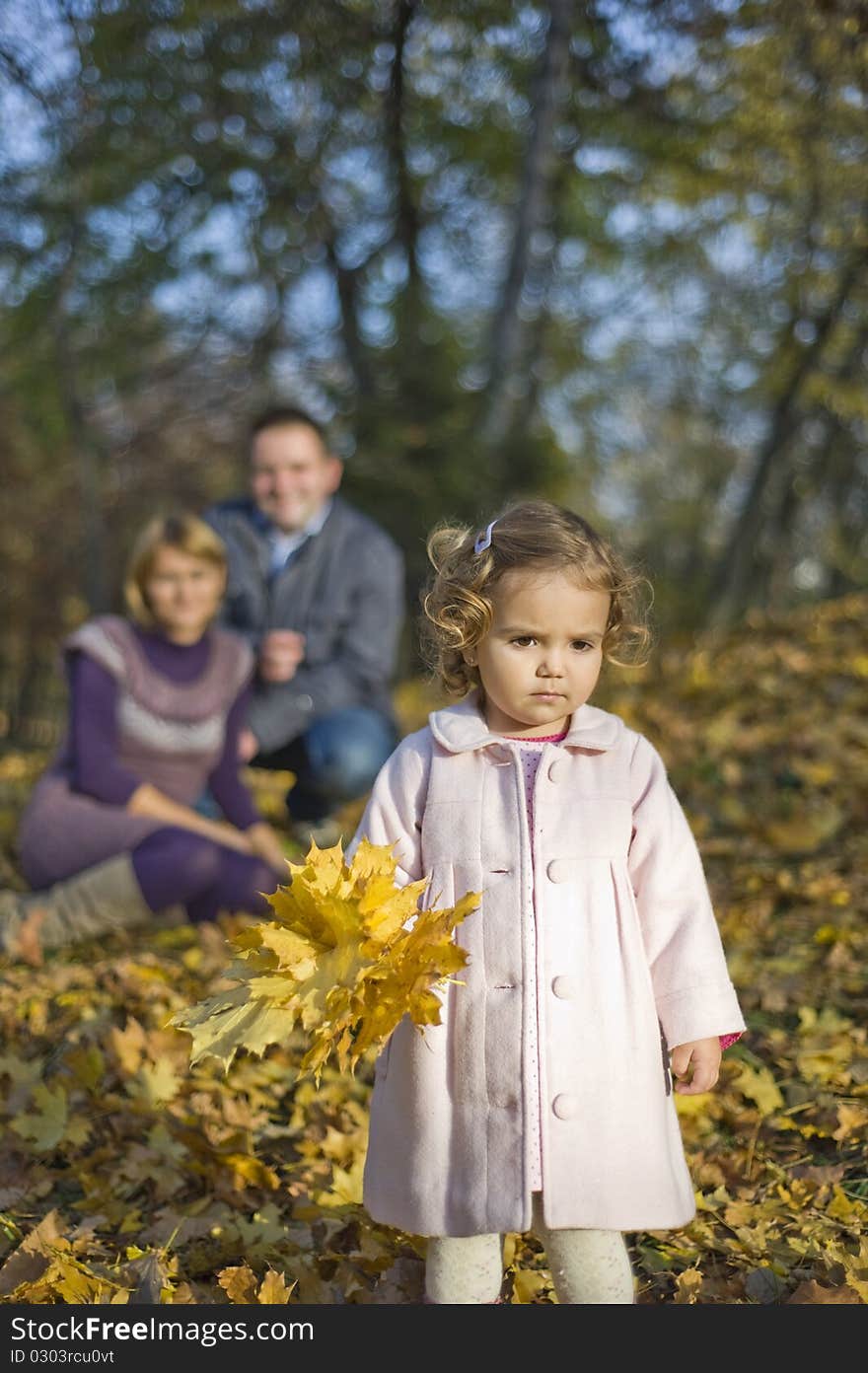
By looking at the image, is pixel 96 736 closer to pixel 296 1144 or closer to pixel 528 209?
pixel 296 1144

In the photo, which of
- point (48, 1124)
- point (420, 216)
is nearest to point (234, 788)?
point (48, 1124)

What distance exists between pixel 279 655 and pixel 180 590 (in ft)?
2.46

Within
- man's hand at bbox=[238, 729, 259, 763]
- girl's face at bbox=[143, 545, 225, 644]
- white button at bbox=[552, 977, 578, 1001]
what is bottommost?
white button at bbox=[552, 977, 578, 1001]

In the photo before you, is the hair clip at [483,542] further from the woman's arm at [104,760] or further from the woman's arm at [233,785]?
the woman's arm at [233,785]

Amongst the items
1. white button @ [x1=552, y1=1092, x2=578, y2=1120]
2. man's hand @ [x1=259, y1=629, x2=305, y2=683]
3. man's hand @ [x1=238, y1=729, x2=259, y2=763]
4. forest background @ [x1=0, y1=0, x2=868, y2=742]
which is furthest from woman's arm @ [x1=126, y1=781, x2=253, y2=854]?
forest background @ [x1=0, y1=0, x2=868, y2=742]

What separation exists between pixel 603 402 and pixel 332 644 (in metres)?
10.8

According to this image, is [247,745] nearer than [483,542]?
No

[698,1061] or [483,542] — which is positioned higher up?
[483,542]

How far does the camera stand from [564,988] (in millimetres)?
2033

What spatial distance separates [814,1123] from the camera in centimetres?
Result: 297

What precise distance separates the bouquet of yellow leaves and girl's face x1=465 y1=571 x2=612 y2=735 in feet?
1.24

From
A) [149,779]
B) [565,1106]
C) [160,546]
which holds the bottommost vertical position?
[565,1106]

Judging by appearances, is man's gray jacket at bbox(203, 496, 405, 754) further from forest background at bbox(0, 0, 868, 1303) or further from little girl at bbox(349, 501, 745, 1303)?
little girl at bbox(349, 501, 745, 1303)

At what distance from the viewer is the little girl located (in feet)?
6.61
